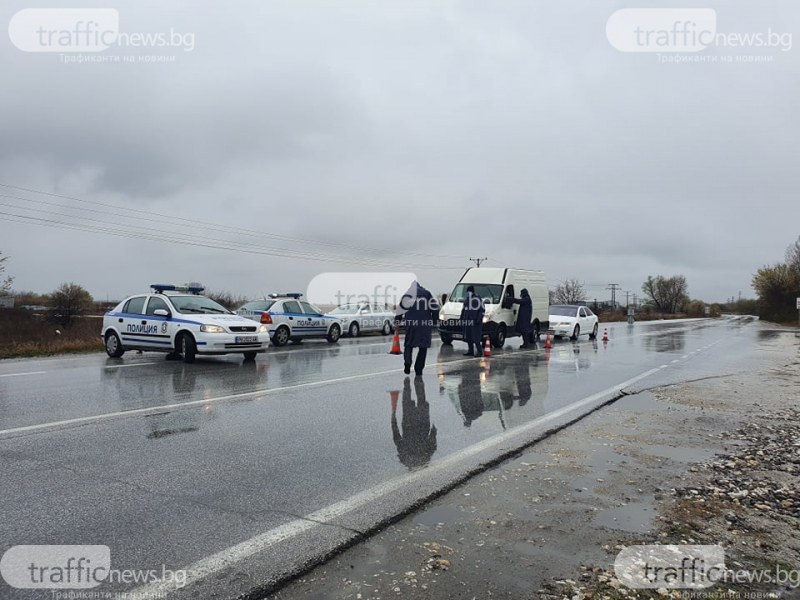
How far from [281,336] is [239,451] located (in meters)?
13.6

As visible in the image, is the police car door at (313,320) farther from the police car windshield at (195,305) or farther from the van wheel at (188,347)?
the van wheel at (188,347)

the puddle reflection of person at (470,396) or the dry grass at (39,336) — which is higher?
the dry grass at (39,336)

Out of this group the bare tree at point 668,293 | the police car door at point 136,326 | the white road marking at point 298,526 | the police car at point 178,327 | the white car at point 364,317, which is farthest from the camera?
the bare tree at point 668,293

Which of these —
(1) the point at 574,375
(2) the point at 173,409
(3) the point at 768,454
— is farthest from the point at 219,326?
(3) the point at 768,454

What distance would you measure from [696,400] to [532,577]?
710 cm

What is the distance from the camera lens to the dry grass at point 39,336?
1591 cm

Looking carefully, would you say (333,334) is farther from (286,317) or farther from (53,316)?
(53,316)

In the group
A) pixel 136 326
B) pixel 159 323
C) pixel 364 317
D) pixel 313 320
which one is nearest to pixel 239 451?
pixel 159 323

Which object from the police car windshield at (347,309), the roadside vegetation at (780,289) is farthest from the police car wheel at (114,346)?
the roadside vegetation at (780,289)

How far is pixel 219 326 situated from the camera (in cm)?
1224

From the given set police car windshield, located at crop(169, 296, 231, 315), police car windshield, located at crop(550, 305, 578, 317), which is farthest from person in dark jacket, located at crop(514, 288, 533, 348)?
police car windshield, located at crop(169, 296, 231, 315)

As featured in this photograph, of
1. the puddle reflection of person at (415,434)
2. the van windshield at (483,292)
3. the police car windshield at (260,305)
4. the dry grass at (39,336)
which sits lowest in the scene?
the puddle reflection of person at (415,434)

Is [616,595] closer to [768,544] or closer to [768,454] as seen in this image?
[768,544]

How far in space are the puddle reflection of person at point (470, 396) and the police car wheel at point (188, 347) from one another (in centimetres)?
616
